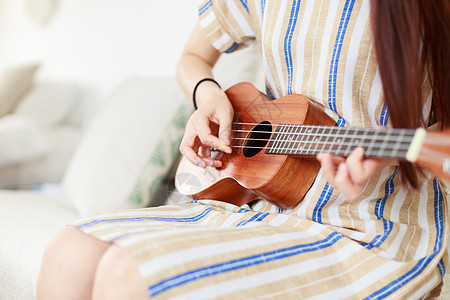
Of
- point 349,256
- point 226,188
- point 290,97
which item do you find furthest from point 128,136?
point 349,256

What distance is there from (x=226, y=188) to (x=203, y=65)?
363 mm

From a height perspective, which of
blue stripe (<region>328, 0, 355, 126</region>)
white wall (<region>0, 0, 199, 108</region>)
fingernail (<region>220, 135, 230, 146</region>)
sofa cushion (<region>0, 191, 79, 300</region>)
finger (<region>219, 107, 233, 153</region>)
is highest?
blue stripe (<region>328, 0, 355, 126</region>)

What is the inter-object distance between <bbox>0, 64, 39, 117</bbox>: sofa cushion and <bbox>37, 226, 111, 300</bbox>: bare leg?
1681 millimetres

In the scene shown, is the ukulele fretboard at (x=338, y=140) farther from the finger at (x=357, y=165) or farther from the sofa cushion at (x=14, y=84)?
the sofa cushion at (x=14, y=84)

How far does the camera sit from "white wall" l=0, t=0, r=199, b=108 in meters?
1.92

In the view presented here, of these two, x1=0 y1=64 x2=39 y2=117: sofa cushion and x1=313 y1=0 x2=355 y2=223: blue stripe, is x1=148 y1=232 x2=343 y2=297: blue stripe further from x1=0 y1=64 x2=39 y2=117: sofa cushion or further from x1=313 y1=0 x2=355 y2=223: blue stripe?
x1=0 y1=64 x2=39 y2=117: sofa cushion

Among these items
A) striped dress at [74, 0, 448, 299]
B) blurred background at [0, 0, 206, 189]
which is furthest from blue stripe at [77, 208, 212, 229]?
blurred background at [0, 0, 206, 189]

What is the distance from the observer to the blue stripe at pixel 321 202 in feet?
2.55

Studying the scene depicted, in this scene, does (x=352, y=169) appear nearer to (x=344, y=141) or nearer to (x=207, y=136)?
(x=344, y=141)

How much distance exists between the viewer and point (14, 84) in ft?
7.55

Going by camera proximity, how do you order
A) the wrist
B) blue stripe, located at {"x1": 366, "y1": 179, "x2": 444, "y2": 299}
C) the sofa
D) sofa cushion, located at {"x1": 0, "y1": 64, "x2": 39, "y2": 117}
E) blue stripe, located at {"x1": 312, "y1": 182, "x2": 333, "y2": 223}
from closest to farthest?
blue stripe, located at {"x1": 366, "y1": 179, "x2": 444, "y2": 299} < blue stripe, located at {"x1": 312, "y1": 182, "x2": 333, "y2": 223} < the wrist < the sofa < sofa cushion, located at {"x1": 0, "y1": 64, "x2": 39, "y2": 117}

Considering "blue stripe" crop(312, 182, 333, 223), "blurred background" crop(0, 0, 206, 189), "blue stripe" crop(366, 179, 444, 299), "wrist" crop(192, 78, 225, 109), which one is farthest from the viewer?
"blurred background" crop(0, 0, 206, 189)

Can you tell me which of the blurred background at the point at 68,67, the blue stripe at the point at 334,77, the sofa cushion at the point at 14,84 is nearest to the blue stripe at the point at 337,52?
the blue stripe at the point at 334,77

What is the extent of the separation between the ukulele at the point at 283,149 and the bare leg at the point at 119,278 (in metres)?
0.31
